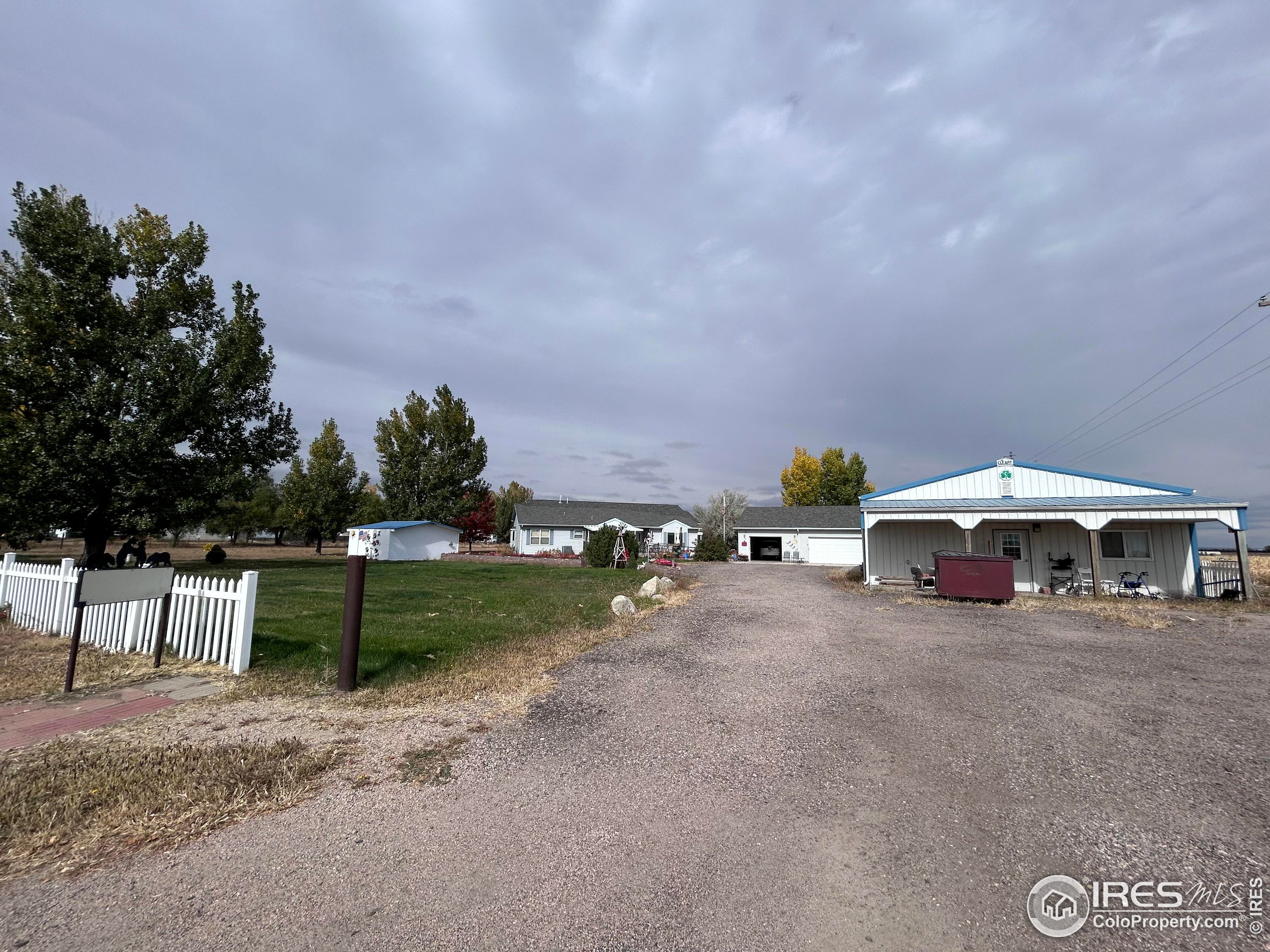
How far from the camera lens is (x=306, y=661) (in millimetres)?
6949

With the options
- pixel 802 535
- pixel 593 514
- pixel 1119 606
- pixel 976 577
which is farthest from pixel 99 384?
pixel 802 535

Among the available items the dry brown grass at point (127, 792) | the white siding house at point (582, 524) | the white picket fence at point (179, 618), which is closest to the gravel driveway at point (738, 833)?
the dry brown grass at point (127, 792)

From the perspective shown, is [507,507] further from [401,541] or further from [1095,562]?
Answer: [1095,562]

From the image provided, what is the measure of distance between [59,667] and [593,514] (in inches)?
1637

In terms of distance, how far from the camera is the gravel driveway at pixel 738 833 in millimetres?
2479

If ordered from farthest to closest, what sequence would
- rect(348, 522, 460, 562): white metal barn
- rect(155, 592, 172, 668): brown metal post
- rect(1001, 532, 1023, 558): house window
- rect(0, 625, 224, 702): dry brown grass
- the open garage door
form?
the open garage door → rect(348, 522, 460, 562): white metal barn → rect(1001, 532, 1023, 558): house window → rect(155, 592, 172, 668): brown metal post → rect(0, 625, 224, 702): dry brown grass

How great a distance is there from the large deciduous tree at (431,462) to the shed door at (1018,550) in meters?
36.5

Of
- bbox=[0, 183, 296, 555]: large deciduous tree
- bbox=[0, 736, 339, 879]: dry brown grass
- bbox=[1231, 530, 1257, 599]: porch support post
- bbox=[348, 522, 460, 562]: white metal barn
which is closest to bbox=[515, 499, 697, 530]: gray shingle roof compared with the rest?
bbox=[348, 522, 460, 562]: white metal barn

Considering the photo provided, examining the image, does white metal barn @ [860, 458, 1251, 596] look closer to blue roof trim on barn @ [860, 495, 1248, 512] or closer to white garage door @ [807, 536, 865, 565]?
blue roof trim on barn @ [860, 495, 1248, 512]

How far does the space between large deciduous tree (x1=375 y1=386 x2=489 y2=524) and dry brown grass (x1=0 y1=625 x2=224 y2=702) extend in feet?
118

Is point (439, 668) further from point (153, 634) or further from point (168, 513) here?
point (168, 513)

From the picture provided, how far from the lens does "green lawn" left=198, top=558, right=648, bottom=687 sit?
710cm

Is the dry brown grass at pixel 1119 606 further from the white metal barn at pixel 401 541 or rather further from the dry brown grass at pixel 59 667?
the white metal barn at pixel 401 541

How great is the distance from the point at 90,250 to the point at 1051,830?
28.2 metres
